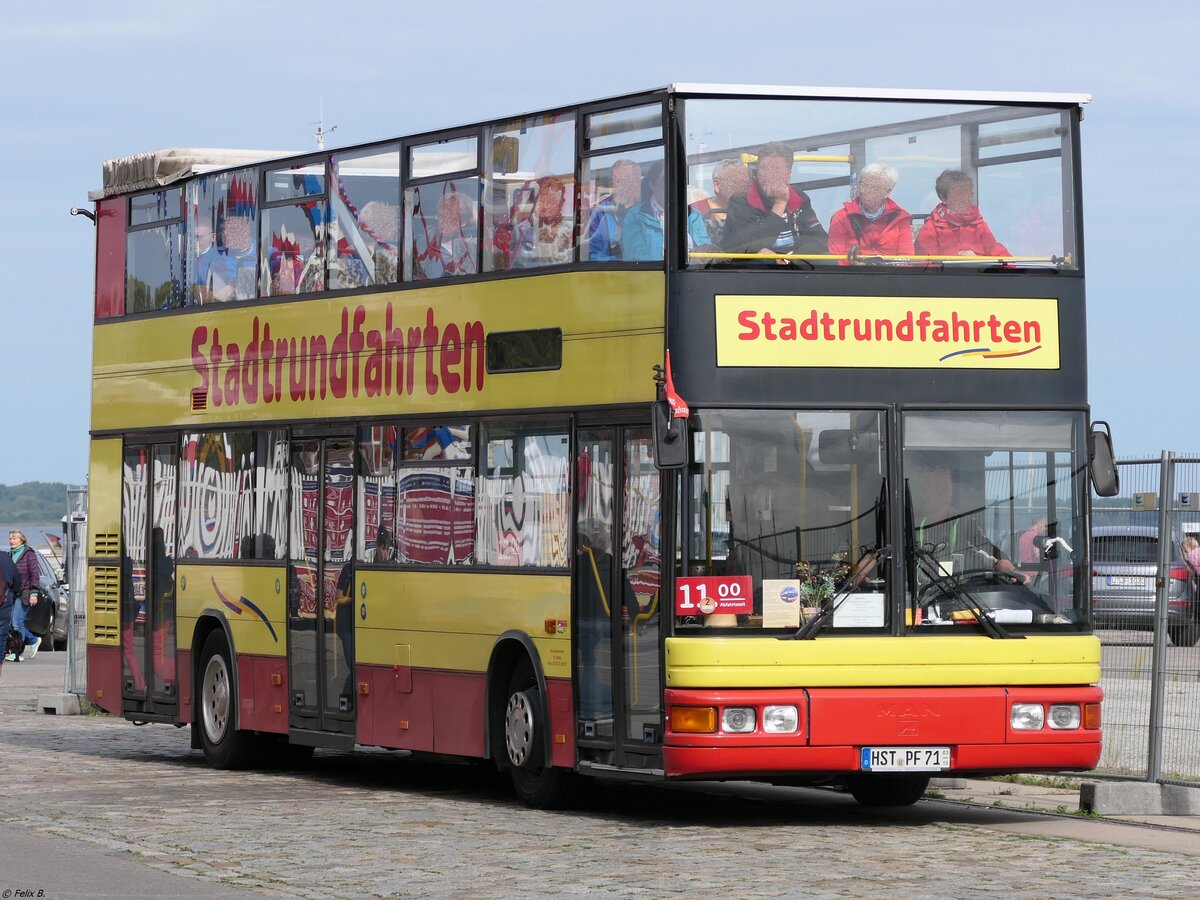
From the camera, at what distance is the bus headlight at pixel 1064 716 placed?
14.1 metres

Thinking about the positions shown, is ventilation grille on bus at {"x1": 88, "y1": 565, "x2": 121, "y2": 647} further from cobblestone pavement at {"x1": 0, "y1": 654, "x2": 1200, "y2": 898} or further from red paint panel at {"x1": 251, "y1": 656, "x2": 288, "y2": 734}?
red paint panel at {"x1": 251, "y1": 656, "x2": 288, "y2": 734}

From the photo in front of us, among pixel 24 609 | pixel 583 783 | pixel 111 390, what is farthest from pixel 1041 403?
pixel 24 609

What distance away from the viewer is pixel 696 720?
44.7ft

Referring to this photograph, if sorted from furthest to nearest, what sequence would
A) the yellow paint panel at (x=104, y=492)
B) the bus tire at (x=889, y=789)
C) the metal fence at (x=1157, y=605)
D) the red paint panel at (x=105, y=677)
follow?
1. the yellow paint panel at (x=104, y=492)
2. the red paint panel at (x=105, y=677)
3. the bus tire at (x=889, y=789)
4. the metal fence at (x=1157, y=605)

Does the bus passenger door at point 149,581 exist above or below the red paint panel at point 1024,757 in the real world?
above

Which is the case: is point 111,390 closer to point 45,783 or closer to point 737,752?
point 45,783

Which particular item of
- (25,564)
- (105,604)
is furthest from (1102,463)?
(25,564)

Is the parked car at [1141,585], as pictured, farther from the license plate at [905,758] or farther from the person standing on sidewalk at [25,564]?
the person standing on sidewalk at [25,564]

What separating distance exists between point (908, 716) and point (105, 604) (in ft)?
30.2

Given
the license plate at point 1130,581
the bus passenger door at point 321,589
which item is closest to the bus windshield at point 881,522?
the license plate at point 1130,581

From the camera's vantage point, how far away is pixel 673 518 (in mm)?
13875

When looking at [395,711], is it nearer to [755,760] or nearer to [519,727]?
[519,727]

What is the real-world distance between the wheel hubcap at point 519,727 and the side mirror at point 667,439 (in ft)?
7.73

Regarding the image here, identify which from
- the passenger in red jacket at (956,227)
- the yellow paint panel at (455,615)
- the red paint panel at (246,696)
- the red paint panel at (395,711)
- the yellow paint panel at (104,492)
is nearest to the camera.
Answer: the passenger in red jacket at (956,227)
